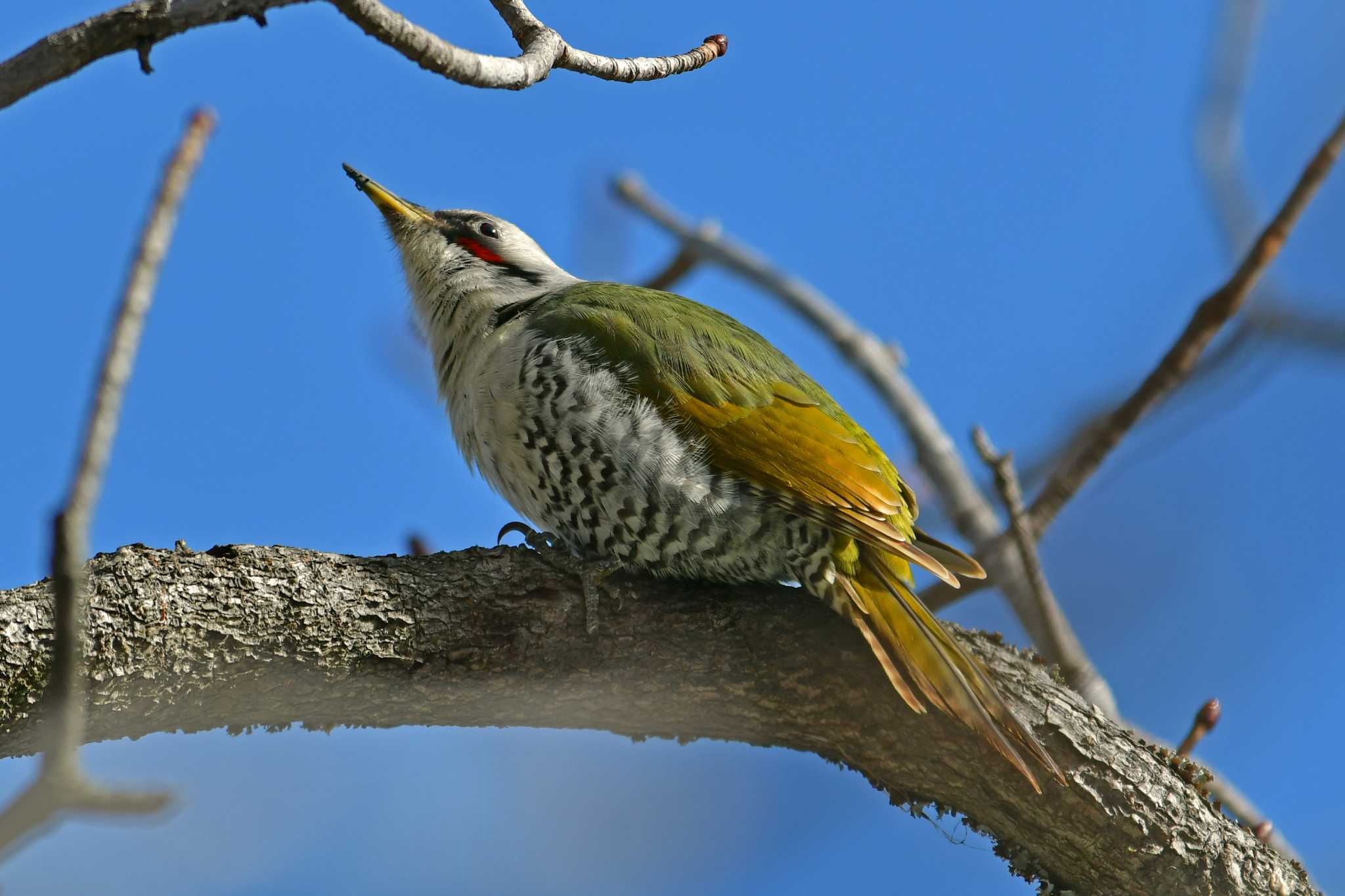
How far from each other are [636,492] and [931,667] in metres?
1.05

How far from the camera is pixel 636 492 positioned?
3689 millimetres

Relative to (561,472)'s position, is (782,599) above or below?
below

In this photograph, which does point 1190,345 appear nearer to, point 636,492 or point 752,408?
point 752,408

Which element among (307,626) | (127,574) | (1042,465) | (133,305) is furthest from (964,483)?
(133,305)

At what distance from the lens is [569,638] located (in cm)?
342

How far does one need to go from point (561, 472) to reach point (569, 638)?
1.99ft

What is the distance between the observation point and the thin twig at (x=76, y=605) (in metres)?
1.25

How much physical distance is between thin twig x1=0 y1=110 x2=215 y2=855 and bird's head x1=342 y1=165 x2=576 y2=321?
3.24 metres

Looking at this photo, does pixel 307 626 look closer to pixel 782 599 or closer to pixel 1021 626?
pixel 782 599

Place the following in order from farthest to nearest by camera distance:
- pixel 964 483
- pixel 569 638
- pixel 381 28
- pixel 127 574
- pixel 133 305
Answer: pixel 964 483 → pixel 569 638 → pixel 127 574 → pixel 381 28 → pixel 133 305

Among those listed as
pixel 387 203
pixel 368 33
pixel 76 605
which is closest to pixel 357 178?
pixel 387 203

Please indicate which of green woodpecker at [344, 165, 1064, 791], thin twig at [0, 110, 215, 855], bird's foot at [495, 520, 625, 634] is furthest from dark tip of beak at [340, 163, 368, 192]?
thin twig at [0, 110, 215, 855]

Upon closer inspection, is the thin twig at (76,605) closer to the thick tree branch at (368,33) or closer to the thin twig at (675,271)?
the thick tree branch at (368,33)

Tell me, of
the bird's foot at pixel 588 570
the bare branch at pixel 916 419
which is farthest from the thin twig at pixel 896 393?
the bird's foot at pixel 588 570
